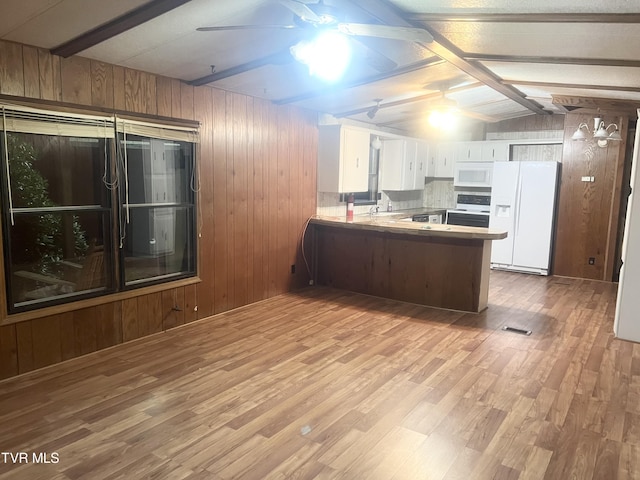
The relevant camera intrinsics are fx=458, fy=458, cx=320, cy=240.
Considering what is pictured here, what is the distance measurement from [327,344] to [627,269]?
271 centimetres

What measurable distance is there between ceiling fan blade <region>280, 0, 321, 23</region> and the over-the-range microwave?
6093mm

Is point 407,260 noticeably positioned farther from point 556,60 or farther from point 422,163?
point 422,163

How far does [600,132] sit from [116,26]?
5.49 meters

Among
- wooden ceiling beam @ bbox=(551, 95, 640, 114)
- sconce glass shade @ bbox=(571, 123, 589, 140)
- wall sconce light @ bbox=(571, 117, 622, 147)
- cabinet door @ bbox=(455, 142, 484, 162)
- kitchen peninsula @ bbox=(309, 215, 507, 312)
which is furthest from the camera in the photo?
cabinet door @ bbox=(455, 142, 484, 162)

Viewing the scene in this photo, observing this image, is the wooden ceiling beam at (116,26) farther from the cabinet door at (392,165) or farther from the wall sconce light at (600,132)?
the wall sconce light at (600,132)

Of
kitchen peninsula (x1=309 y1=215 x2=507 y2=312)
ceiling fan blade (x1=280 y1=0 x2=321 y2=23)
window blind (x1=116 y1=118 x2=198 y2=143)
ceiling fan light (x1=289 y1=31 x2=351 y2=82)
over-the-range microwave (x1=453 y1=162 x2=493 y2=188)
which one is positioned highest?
ceiling fan blade (x1=280 y1=0 x2=321 y2=23)

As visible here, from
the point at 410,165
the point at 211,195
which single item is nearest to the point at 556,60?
the point at 211,195

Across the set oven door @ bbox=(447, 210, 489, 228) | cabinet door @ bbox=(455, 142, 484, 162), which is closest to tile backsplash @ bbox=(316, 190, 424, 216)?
oven door @ bbox=(447, 210, 489, 228)

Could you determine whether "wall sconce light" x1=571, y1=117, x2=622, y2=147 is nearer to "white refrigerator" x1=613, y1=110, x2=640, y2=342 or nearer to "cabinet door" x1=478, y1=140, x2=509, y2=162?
"cabinet door" x1=478, y1=140, x2=509, y2=162

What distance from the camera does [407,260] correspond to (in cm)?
540

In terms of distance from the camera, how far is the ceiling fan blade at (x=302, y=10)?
7.10 feet

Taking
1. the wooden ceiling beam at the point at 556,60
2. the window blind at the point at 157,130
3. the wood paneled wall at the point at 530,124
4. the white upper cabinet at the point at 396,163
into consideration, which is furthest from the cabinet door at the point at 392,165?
the window blind at the point at 157,130

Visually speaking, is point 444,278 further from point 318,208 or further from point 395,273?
point 318,208

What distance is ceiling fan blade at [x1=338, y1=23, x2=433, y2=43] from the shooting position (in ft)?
7.89
